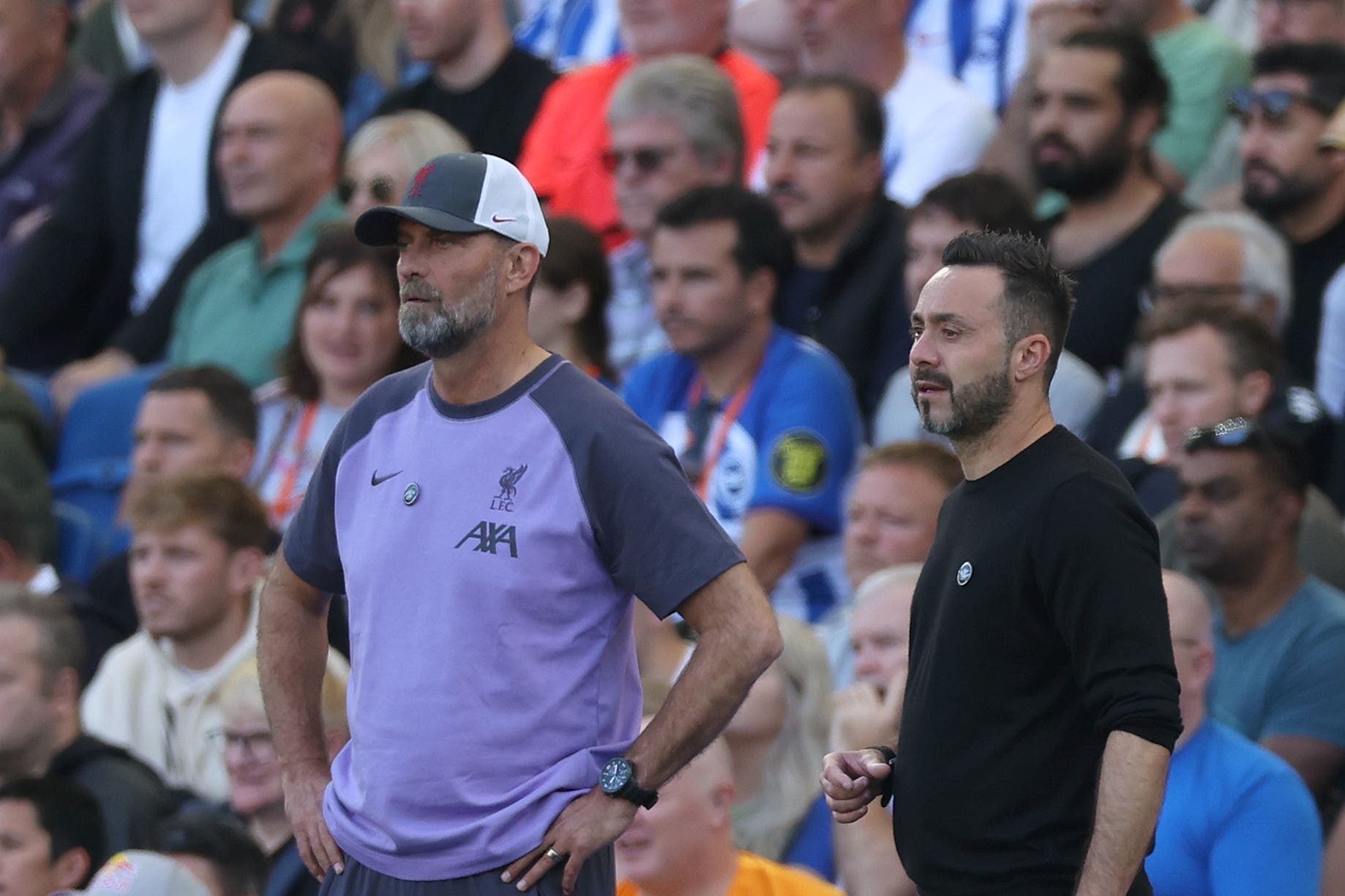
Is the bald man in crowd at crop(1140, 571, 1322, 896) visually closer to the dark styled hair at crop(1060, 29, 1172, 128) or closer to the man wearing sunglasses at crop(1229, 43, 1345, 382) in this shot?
the man wearing sunglasses at crop(1229, 43, 1345, 382)

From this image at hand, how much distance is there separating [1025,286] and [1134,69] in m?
4.32

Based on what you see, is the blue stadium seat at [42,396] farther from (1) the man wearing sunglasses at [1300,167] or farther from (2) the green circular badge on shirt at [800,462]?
(1) the man wearing sunglasses at [1300,167]

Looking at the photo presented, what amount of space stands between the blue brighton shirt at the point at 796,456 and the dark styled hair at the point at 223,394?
1471 mm

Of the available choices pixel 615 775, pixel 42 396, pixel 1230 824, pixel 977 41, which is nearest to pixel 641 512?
pixel 615 775

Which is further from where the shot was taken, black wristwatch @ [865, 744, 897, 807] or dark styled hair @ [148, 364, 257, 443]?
dark styled hair @ [148, 364, 257, 443]

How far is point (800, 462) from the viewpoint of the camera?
638cm

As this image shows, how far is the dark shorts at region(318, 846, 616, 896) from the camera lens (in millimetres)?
3473

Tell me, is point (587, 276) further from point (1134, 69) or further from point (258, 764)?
point (258, 764)

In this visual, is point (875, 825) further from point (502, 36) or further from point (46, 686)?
point (502, 36)

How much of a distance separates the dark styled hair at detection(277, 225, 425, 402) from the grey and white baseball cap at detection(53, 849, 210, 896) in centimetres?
259

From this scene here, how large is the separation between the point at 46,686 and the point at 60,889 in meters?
0.82

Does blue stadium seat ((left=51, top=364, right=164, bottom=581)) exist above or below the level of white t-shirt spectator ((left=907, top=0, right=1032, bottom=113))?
below

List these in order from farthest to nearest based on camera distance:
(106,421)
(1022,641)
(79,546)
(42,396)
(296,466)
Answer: (42,396), (106,421), (79,546), (296,466), (1022,641)

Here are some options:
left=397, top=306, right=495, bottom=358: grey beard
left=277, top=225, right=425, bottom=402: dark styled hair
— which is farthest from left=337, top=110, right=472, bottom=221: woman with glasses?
left=397, top=306, right=495, bottom=358: grey beard
